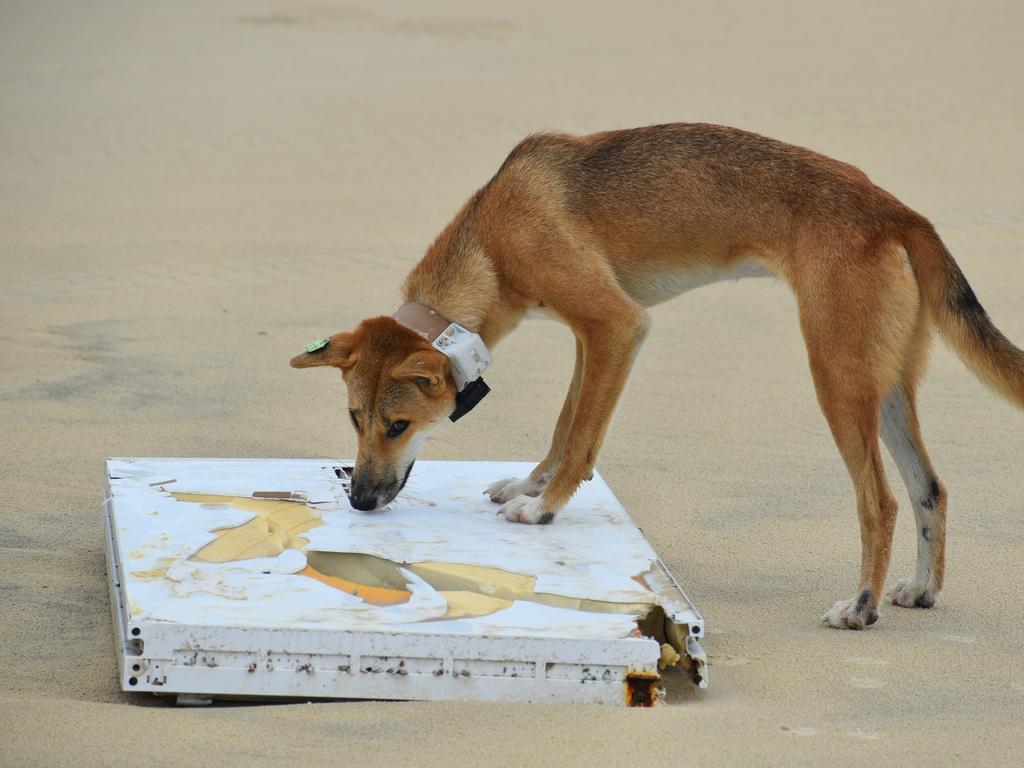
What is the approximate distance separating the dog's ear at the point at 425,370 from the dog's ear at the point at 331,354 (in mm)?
238

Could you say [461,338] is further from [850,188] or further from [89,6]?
[89,6]

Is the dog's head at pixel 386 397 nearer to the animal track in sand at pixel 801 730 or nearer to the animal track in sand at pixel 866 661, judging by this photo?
the animal track in sand at pixel 866 661

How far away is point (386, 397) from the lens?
18.2ft

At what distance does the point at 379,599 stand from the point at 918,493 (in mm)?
2247

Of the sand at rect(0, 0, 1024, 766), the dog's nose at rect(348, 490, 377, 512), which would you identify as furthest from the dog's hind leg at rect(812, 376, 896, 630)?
the dog's nose at rect(348, 490, 377, 512)

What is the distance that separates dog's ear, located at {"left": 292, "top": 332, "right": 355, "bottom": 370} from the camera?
5609 mm

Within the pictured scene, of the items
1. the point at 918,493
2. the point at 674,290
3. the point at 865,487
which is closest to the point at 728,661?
the point at 865,487

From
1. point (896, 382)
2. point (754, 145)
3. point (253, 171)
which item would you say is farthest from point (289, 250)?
point (896, 382)

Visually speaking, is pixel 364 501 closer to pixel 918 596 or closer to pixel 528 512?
pixel 528 512

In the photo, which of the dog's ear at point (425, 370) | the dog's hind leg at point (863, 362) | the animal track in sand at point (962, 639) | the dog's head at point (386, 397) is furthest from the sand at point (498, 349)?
the dog's ear at point (425, 370)

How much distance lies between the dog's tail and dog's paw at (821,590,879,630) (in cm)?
92

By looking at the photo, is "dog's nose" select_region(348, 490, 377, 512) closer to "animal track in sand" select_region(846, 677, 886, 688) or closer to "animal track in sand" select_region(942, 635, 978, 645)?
"animal track in sand" select_region(846, 677, 886, 688)

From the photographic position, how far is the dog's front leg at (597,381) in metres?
5.75

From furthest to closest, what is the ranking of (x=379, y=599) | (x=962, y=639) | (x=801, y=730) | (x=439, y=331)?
1. (x=439, y=331)
2. (x=962, y=639)
3. (x=379, y=599)
4. (x=801, y=730)
